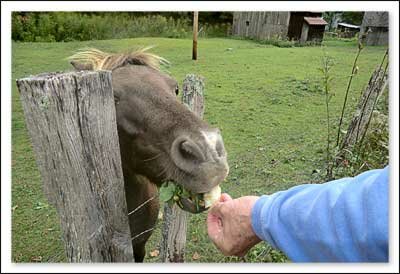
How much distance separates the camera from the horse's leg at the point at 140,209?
1.02 m

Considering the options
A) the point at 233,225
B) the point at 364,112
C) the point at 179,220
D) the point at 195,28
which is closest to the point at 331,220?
the point at 233,225

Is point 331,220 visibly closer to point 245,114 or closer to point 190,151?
point 190,151

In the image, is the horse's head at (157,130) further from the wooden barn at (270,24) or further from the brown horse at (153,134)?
the wooden barn at (270,24)

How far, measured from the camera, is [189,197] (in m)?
0.75

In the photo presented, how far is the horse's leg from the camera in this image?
1022 millimetres

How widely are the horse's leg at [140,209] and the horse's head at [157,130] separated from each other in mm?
81

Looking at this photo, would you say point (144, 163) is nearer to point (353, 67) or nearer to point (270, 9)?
point (270, 9)

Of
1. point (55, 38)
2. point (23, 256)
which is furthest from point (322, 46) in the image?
point (23, 256)

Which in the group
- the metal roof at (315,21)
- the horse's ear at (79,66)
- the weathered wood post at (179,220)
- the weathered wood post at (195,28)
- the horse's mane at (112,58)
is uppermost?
the metal roof at (315,21)

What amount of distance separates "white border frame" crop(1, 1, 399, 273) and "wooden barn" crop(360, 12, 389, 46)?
1.8 inches

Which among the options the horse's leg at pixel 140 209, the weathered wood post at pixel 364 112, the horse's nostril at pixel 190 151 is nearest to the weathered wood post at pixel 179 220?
the horse's leg at pixel 140 209

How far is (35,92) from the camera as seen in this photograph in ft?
1.83

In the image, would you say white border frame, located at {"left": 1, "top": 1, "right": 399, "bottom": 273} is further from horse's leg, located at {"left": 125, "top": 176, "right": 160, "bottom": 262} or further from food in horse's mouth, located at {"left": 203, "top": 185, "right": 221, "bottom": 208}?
horse's leg, located at {"left": 125, "top": 176, "right": 160, "bottom": 262}

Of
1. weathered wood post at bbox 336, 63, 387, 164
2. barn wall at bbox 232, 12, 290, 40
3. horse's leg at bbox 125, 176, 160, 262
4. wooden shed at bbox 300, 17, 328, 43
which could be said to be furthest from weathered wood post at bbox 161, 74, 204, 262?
weathered wood post at bbox 336, 63, 387, 164
